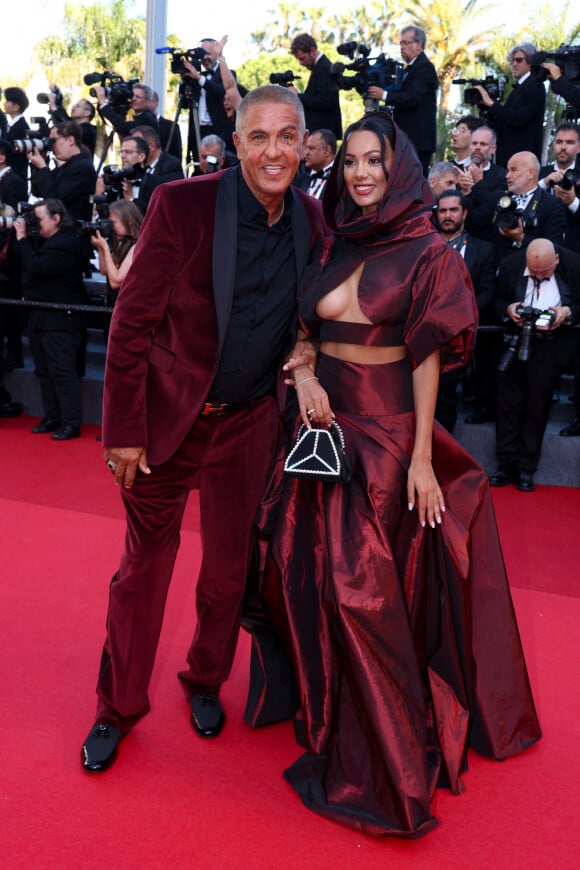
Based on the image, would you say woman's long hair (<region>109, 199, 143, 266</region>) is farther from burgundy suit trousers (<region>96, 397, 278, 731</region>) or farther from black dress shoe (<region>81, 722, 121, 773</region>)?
black dress shoe (<region>81, 722, 121, 773</region>)

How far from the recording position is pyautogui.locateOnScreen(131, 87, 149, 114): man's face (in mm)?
7871

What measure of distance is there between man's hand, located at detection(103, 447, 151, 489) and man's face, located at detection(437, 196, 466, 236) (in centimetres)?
346

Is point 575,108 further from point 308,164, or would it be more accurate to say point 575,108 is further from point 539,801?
point 539,801

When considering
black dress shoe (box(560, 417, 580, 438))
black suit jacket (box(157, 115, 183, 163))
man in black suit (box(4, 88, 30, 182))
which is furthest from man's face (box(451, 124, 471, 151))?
man in black suit (box(4, 88, 30, 182))

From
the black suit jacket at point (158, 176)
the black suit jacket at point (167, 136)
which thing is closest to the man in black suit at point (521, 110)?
the black suit jacket at point (158, 176)

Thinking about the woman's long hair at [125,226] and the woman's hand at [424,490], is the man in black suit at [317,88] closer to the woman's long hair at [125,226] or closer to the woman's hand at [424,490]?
the woman's long hair at [125,226]

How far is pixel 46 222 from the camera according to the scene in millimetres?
5961

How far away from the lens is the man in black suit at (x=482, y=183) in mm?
5984

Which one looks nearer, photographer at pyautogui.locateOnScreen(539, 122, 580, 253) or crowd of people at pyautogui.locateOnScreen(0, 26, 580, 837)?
crowd of people at pyautogui.locateOnScreen(0, 26, 580, 837)

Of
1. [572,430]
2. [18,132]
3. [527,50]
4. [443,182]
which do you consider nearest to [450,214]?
[443,182]

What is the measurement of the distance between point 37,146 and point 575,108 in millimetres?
3807

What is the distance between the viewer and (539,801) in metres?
2.37

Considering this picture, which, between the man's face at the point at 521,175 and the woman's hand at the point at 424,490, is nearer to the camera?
the woman's hand at the point at 424,490

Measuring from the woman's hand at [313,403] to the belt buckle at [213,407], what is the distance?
0.20m
